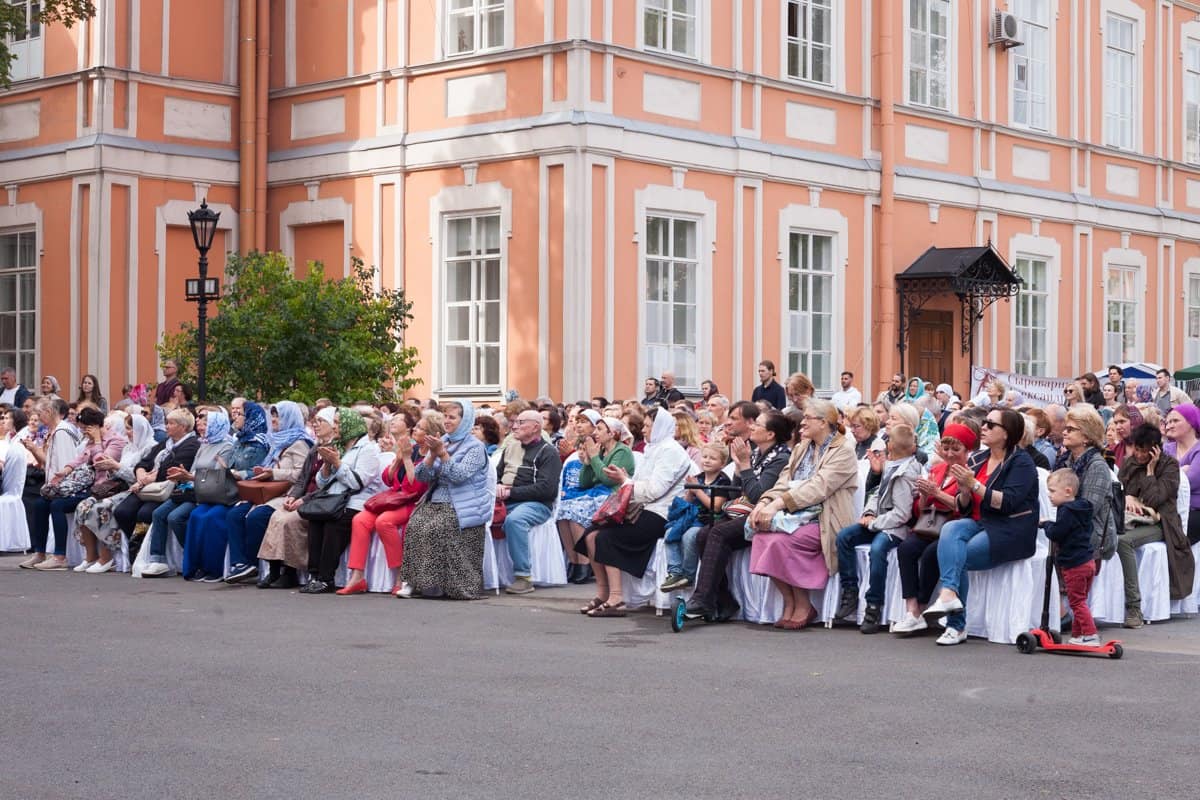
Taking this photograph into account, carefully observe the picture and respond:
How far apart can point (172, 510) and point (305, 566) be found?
5.64 feet

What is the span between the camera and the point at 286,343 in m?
19.1

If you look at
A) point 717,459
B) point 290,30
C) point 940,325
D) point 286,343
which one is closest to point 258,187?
point 290,30

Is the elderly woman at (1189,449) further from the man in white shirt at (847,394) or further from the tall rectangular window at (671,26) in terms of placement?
the tall rectangular window at (671,26)

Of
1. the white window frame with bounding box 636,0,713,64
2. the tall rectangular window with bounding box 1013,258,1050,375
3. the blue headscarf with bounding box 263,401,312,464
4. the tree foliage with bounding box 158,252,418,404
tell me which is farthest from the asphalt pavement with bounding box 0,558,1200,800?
the tall rectangular window with bounding box 1013,258,1050,375

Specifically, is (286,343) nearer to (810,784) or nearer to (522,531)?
(522,531)

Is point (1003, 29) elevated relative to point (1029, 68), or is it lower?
elevated

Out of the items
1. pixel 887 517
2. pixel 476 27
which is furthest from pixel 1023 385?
pixel 887 517

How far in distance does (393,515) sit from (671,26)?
32.9 ft

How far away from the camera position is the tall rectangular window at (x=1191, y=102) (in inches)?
1222

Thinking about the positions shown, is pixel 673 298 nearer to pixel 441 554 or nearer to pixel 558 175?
pixel 558 175

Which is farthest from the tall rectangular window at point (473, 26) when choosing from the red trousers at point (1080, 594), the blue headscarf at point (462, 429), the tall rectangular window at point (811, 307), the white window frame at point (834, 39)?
the red trousers at point (1080, 594)

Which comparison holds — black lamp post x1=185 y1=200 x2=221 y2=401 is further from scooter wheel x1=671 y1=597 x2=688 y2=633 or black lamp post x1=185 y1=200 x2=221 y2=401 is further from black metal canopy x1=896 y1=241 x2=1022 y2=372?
black metal canopy x1=896 y1=241 x2=1022 y2=372

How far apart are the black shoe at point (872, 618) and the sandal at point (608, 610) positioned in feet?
6.05

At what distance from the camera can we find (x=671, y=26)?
2197 cm
